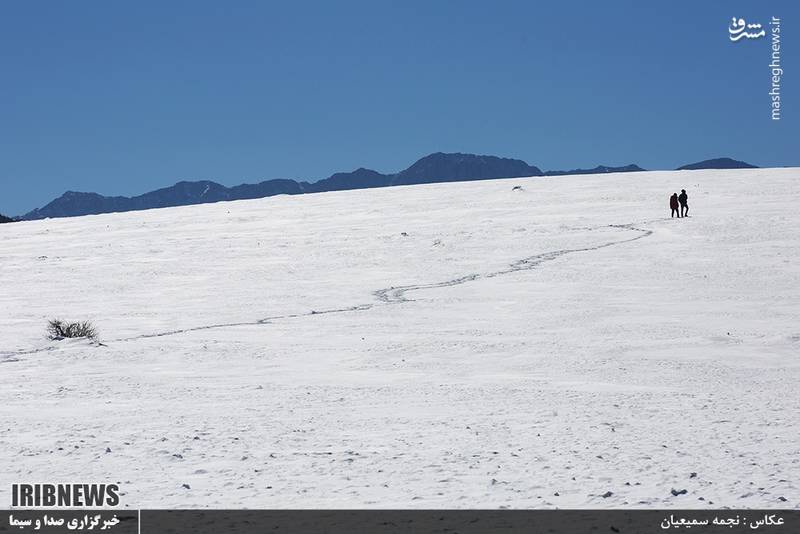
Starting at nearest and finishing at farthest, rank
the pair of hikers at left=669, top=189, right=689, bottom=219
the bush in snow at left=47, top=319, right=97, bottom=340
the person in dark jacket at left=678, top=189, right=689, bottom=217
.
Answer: the bush in snow at left=47, top=319, right=97, bottom=340 < the pair of hikers at left=669, top=189, right=689, bottom=219 < the person in dark jacket at left=678, top=189, right=689, bottom=217

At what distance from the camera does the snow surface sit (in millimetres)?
7227

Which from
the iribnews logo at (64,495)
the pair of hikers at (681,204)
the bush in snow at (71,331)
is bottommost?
the iribnews logo at (64,495)

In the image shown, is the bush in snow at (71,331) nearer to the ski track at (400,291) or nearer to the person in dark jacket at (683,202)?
the ski track at (400,291)

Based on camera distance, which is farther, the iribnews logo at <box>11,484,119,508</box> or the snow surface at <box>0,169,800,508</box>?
the snow surface at <box>0,169,800,508</box>

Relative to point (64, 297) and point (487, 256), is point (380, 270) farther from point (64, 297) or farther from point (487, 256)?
point (64, 297)

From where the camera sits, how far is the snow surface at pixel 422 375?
723 cm

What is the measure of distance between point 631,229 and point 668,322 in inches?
715

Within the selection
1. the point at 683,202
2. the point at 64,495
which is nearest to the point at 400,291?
the point at 64,495

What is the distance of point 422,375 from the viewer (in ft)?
38.6

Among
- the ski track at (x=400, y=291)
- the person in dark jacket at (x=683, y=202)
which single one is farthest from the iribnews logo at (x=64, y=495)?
the person in dark jacket at (x=683, y=202)

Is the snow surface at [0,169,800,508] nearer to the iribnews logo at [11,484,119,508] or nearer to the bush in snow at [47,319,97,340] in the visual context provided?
the iribnews logo at [11,484,119,508]

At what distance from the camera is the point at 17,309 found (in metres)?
20.2

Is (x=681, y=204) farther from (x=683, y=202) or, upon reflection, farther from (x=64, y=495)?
(x=64, y=495)

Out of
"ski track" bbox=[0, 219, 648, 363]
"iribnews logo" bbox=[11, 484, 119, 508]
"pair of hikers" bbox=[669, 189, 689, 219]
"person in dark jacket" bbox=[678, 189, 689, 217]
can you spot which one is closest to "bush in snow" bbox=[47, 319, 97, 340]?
"ski track" bbox=[0, 219, 648, 363]
